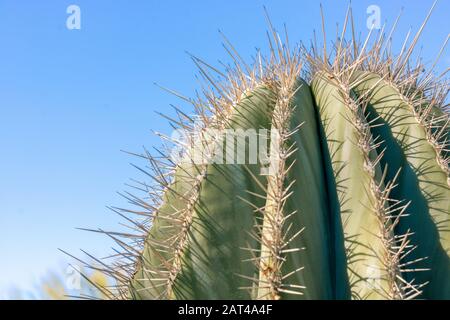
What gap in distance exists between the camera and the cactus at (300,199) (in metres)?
2.12

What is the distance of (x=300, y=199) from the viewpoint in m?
2.22

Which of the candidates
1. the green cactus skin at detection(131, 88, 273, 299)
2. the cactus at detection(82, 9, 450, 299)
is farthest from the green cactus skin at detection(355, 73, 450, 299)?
the green cactus skin at detection(131, 88, 273, 299)

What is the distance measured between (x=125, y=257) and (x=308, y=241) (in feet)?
2.56

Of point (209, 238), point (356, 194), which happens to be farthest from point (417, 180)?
point (209, 238)

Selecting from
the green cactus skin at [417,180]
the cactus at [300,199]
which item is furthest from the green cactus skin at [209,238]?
the green cactus skin at [417,180]

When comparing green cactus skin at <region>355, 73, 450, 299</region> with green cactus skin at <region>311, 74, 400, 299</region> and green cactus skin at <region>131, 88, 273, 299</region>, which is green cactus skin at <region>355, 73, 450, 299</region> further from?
green cactus skin at <region>131, 88, 273, 299</region>

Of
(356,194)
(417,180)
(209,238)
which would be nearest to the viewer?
(209,238)

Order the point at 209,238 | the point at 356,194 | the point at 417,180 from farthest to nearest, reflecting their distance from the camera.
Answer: the point at 417,180 < the point at 356,194 < the point at 209,238

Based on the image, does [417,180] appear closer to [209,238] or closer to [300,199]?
[300,199]

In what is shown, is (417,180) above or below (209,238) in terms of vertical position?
above

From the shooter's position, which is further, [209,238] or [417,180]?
[417,180]
